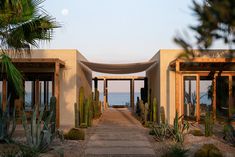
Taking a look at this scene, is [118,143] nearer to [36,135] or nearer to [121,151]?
[121,151]

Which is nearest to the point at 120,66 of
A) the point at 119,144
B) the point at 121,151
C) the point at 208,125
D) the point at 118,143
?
the point at 208,125

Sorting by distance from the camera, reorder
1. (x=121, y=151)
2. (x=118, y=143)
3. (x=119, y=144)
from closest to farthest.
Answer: (x=121, y=151) → (x=119, y=144) → (x=118, y=143)

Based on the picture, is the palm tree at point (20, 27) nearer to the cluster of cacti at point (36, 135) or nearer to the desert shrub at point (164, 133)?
the cluster of cacti at point (36, 135)

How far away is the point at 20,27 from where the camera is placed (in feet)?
25.8

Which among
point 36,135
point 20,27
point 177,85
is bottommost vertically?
point 36,135

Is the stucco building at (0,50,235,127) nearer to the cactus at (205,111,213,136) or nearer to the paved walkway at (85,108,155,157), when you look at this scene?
the paved walkway at (85,108,155,157)

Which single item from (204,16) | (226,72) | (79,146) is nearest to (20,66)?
(79,146)

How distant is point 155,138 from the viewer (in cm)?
1038

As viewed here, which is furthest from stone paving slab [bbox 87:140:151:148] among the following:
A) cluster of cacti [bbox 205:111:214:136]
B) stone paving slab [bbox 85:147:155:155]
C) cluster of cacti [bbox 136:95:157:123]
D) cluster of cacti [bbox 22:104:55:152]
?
cluster of cacti [bbox 136:95:157:123]

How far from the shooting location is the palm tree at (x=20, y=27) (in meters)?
6.91

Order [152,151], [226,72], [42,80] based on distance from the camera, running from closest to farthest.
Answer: [152,151]
[226,72]
[42,80]

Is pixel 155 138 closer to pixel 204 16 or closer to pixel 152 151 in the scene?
pixel 152 151

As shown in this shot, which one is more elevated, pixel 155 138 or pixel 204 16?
pixel 204 16

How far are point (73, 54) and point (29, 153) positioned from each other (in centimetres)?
798
